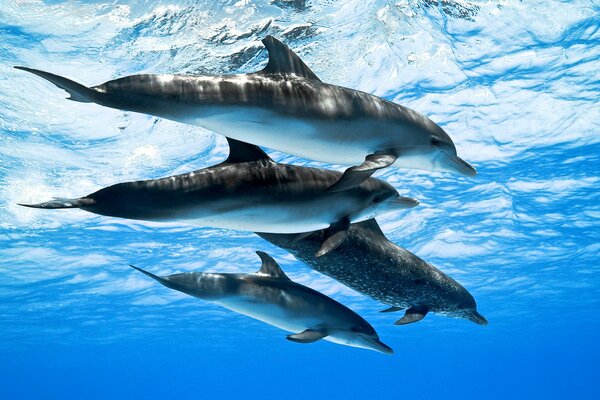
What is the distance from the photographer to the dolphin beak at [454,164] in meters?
3.98

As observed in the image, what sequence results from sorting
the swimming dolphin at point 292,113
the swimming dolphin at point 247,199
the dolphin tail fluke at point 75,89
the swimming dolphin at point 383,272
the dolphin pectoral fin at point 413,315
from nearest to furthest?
the dolphin tail fluke at point 75,89, the swimming dolphin at point 292,113, the swimming dolphin at point 247,199, the swimming dolphin at point 383,272, the dolphin pectoral fin at point 413,315

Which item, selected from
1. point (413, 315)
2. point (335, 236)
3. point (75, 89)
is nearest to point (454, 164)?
point (335, 236)

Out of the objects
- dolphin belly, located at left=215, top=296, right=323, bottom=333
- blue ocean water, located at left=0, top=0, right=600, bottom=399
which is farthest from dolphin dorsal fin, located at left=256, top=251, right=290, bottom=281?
blue ocean water, located at left=0, top=0, right=600, bottom=399

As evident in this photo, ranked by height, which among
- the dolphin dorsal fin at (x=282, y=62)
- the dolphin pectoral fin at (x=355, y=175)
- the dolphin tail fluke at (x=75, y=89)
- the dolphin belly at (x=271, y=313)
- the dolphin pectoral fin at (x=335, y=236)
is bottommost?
the dolphin belly at (x=271, y=313)

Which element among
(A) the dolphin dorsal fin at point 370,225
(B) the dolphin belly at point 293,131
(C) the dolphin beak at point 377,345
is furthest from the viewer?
(C) the dolphin beak at point 377,345

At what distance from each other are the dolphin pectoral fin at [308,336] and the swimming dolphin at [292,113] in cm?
237

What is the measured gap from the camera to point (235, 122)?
3.20 meters

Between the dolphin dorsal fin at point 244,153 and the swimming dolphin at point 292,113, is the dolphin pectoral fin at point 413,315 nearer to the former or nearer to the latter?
the swimming dolphin at point 292,113

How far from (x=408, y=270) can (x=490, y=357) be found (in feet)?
304

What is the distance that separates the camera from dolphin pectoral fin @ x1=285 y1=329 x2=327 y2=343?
17.5 ft

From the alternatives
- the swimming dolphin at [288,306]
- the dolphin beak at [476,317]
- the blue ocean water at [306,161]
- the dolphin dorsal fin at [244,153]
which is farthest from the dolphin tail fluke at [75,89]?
the blue ocean water at [306,161]

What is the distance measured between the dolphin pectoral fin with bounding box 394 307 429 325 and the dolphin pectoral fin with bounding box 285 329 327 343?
902 millimetres

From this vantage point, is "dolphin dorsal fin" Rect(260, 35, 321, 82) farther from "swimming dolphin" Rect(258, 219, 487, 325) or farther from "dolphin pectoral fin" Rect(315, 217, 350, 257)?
"swimming dolphin" Rect(258, 219, 487, 325)

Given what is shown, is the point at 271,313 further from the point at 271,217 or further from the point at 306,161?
the point at 306,161
